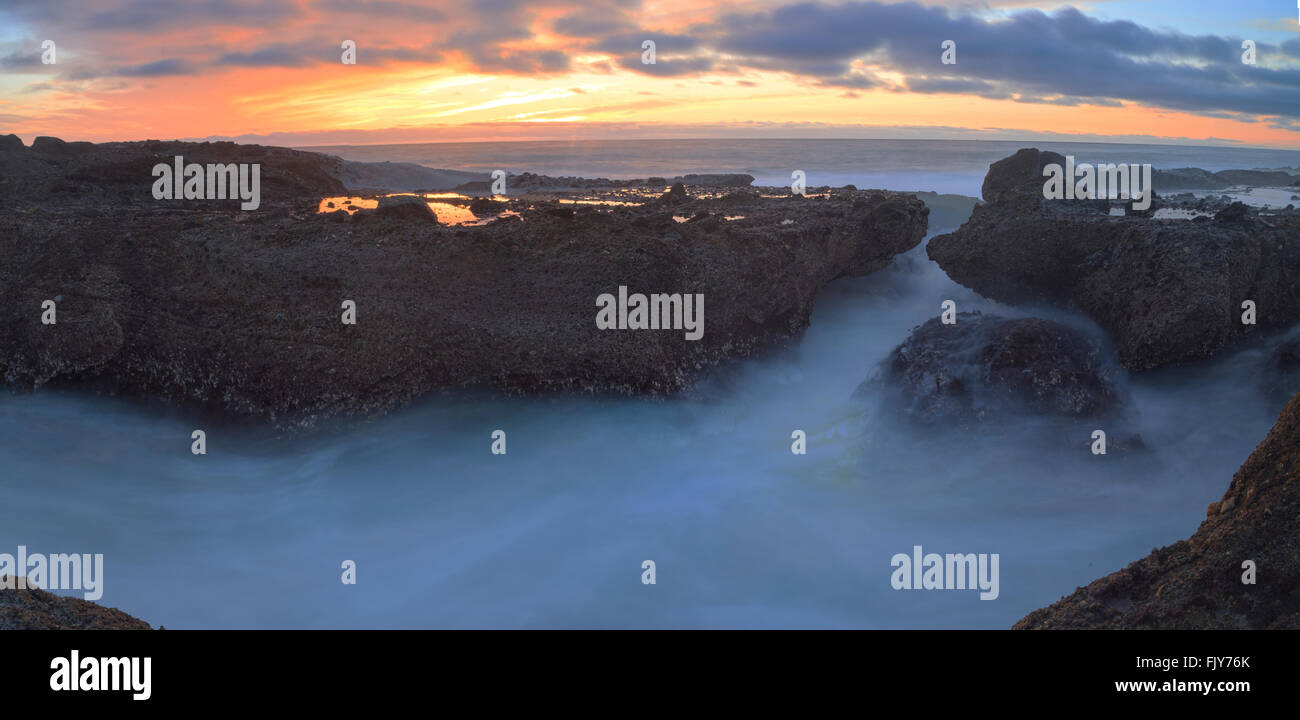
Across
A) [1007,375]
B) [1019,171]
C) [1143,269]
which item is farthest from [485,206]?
[1019,171]

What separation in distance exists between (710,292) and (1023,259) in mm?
4825

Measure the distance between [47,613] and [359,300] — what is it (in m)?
5.34

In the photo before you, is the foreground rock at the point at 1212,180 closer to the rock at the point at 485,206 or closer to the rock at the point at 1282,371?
the rock at the point at 1282,371

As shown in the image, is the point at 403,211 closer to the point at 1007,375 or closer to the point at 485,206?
the point at 485,206

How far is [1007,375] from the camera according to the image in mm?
9516

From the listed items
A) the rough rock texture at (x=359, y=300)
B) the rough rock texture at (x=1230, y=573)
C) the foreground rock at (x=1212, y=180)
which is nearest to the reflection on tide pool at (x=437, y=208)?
the rough rock texture at (x=359, y=300)

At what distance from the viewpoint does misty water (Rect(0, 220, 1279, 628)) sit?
705cm

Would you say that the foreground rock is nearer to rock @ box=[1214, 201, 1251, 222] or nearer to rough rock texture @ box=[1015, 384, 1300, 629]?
rock @ box=[1214, 201, 1251, 222]

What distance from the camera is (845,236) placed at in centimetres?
1168

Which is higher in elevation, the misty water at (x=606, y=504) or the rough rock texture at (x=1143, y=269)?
the rough rock texture at (x=1143, y=269)

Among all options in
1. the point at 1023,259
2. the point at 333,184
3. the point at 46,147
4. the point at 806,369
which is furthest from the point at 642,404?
the point at 46,147

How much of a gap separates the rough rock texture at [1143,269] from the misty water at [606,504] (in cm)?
62

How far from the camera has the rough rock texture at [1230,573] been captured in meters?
3.92

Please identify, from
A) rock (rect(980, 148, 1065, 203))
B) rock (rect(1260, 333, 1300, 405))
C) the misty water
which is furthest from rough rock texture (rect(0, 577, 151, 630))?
rock (rect(980, 148, 1065, 203))
